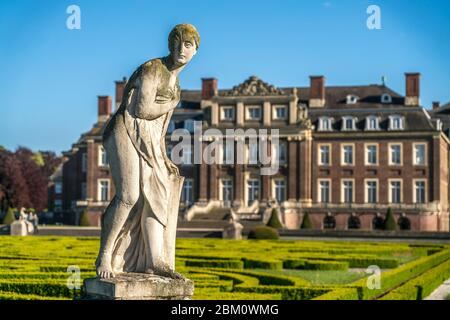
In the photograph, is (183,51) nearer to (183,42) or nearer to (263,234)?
(183,42)

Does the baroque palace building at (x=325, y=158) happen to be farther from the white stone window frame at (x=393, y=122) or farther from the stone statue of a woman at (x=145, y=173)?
the stone statue of a woman at (x=145, y=173)

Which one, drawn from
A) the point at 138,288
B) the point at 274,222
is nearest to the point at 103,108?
the point at 274,222

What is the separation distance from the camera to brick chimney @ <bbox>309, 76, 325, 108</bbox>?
5366 centimetres

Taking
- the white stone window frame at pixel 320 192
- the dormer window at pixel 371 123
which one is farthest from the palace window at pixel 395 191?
the white stone window frame at pixel 320 192

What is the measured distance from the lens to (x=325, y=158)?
2088 inches

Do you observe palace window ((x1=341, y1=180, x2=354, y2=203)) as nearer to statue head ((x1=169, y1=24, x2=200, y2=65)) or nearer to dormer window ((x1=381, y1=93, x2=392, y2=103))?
dormer window ((x1=381, y1=93, x2=392, y2=103))

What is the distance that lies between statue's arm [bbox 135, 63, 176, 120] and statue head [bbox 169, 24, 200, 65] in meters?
0.22

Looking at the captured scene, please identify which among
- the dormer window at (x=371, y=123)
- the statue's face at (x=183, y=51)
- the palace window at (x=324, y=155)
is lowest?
the statue's face at (x=183, y=51)

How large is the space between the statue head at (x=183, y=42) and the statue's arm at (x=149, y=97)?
22cm

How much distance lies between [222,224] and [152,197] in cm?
3896

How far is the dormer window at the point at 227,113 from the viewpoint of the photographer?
53656 mm

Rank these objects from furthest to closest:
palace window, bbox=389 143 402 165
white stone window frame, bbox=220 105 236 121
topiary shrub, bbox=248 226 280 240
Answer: white stone window frame, bbox=220 105 236 121 → palace window, bbox=389 143 402 165 → topiary shrub, bbox=248 226 280 240

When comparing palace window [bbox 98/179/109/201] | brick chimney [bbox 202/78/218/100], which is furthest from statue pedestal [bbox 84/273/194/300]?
palace window [bbox 98/179/109/201]

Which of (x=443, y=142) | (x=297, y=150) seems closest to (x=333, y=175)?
(x=297, y=150)
